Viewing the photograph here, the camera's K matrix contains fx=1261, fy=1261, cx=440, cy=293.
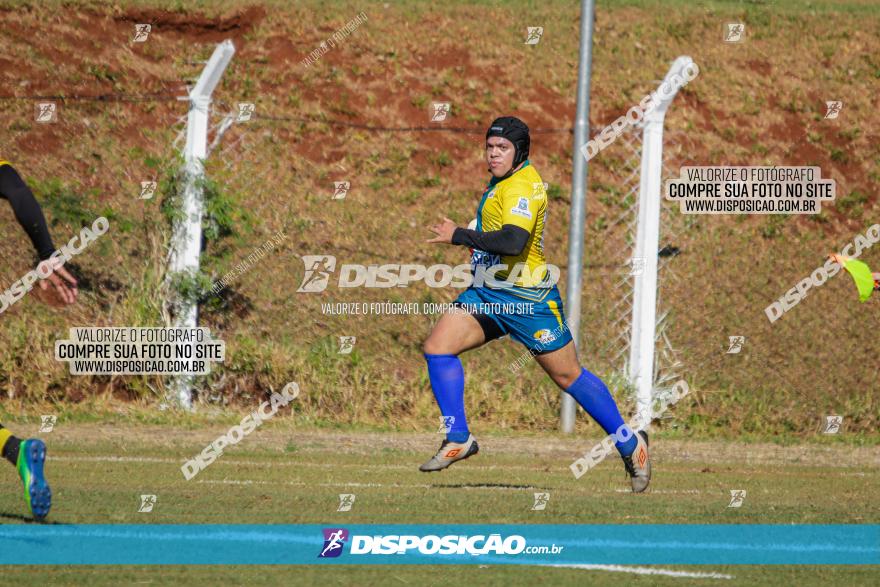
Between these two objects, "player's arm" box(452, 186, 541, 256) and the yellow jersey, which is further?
the yellow jersey

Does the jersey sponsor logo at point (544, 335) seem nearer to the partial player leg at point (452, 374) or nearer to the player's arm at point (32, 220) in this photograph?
the partial player leg at point (452, 374)

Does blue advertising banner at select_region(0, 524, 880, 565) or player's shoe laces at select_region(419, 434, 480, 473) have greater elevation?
player's shoe laces at select_region(419, 434, 480, 473)

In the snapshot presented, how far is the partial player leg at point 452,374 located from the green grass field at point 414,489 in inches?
10.9

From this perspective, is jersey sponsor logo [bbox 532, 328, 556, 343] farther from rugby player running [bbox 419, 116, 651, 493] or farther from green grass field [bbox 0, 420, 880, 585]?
green grass field [bbox 0, 420, 880, 585]

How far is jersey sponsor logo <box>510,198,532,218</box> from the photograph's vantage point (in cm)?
787

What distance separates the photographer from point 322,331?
49.4 feet

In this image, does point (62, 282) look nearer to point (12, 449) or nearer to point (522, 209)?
point (12, 449)

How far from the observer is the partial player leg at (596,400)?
8.17 m

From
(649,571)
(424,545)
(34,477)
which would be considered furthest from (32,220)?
(649,571)

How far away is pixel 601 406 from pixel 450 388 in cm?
99

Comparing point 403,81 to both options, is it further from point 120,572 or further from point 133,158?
point 120,572

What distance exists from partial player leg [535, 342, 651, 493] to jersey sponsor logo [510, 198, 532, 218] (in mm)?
936

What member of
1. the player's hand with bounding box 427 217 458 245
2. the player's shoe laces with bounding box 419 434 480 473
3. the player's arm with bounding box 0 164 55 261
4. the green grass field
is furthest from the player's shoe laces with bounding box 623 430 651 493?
the player's arm with bounding box 0 164 55 261

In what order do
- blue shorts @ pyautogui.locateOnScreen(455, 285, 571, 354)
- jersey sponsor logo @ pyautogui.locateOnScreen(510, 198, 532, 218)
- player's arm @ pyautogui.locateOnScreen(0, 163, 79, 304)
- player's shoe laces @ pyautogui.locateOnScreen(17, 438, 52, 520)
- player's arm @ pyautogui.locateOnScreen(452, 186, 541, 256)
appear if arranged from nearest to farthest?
player's shoe laces @ pyautogui.locateOnScreen(17, 438, 52, 520), player's arm @ pyautogui.locateOnScreen(0, 163, 79, 304), player's arm @ pyautogui.locateOnScreen(452, 186, 541, 256), jersey sponsor logo @ pyautogui.locateOnScreen(510, 198, 532, 218), blue shorts @ pyautogui.locateOnScreen(455, 285, 571, 354)
